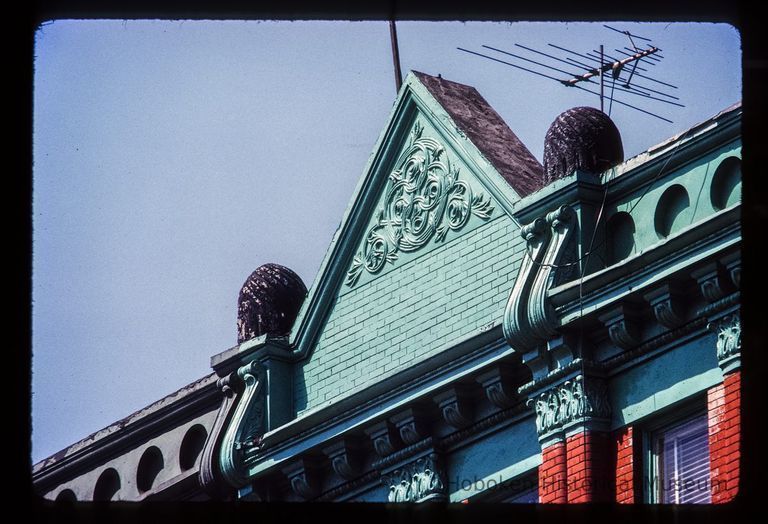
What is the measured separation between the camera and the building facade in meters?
17.8

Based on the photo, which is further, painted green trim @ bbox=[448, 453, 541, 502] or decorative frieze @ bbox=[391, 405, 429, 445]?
decorative frieze @ bbox=[391, 405, 429, 445]

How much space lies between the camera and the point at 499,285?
20016 millimetres

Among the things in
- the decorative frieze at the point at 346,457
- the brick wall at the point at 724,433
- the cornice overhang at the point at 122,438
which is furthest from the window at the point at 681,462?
the cornice overhang at the point at 122,438

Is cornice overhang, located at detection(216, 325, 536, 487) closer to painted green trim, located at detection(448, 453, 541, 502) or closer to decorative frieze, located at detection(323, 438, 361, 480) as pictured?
decorative frieze, located at detection(323, 438, 361, 480)

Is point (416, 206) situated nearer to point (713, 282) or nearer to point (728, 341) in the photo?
point (713, 282)

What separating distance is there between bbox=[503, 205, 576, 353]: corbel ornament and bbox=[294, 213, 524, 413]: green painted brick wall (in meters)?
0.34

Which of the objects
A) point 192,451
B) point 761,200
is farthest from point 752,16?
point 192,451

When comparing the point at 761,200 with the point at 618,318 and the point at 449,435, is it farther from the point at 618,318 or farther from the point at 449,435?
the point at 449,435

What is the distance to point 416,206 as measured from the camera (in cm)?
2138

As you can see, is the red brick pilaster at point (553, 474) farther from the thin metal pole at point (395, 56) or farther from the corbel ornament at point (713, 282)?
the thin metal pole at point (395, 56)

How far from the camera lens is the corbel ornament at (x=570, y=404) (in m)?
18.4

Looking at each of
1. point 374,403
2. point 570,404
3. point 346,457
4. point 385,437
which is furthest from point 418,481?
point 570,404

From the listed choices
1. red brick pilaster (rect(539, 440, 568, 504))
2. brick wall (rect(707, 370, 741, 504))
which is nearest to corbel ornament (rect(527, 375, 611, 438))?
red brick pilaster (rect(539, 440, 568, 504))

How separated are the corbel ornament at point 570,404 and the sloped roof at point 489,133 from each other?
88.9 inches
